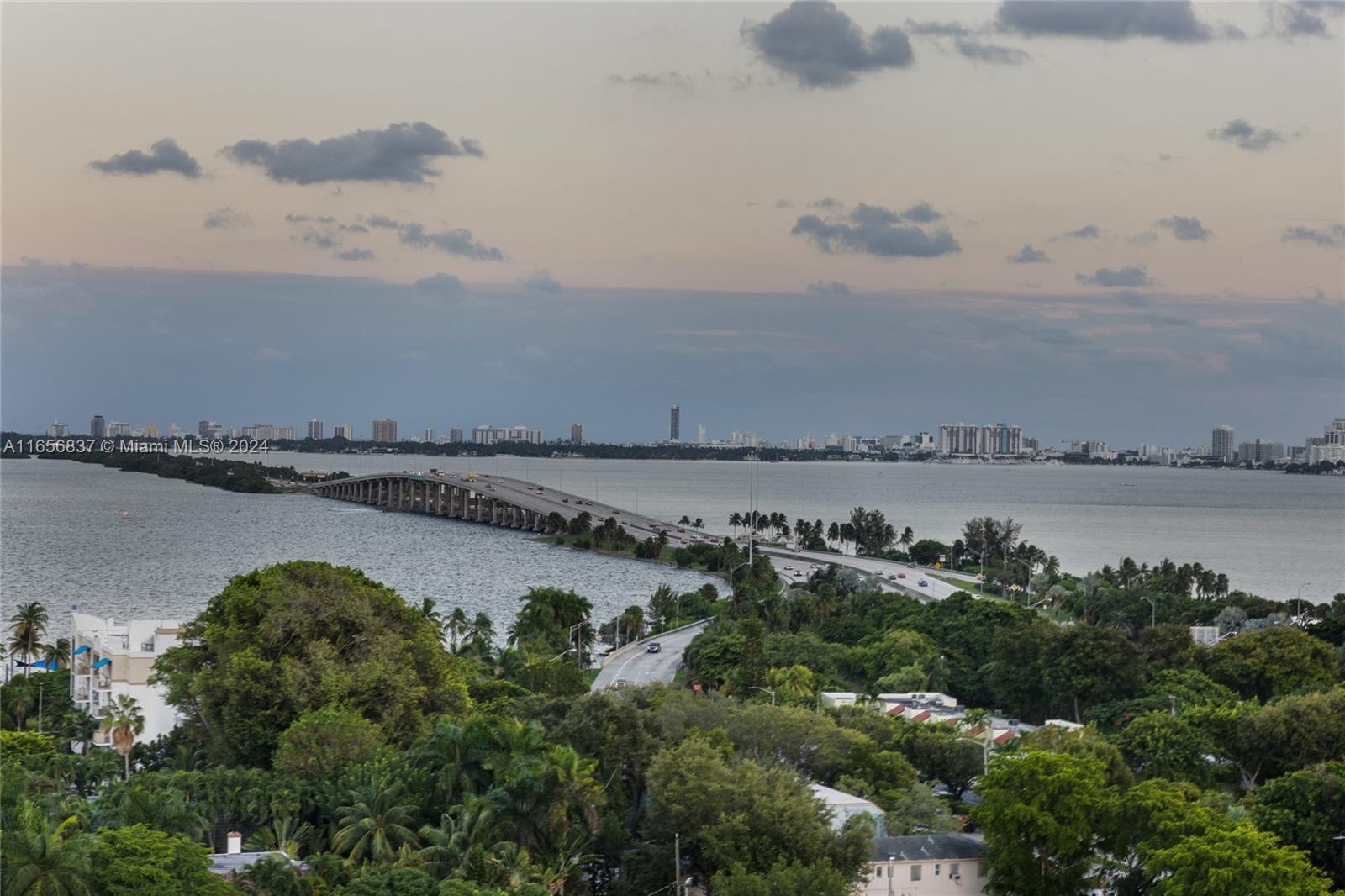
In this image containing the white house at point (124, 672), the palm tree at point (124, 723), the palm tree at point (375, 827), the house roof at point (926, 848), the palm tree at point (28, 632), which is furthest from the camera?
the palm tree at point (28, 632)

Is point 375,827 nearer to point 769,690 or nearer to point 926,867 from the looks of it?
point 926,867

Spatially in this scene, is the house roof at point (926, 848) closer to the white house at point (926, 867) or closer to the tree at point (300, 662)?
the white house at point (926, 867)

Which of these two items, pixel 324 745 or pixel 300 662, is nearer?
pixel 324 745

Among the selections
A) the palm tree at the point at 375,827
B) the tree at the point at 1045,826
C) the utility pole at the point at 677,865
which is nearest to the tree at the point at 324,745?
the palm tree at the point at 375,827

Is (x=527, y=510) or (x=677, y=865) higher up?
(x=677, y=865)

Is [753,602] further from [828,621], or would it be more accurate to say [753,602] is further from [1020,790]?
[1020,790]

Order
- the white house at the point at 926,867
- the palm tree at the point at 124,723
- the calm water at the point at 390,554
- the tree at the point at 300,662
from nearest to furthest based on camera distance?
the white house at the point at 926,867
the tree at the point at 300,662
the palm tree at the point at 124,723
the calm water at the point at 390,554

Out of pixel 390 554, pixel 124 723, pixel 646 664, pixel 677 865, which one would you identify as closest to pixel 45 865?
pixel 677 865

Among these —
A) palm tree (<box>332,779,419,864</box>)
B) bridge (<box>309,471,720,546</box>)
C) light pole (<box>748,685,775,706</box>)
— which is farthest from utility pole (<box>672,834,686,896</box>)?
bridge (<box>309,471,720,546</box>)
